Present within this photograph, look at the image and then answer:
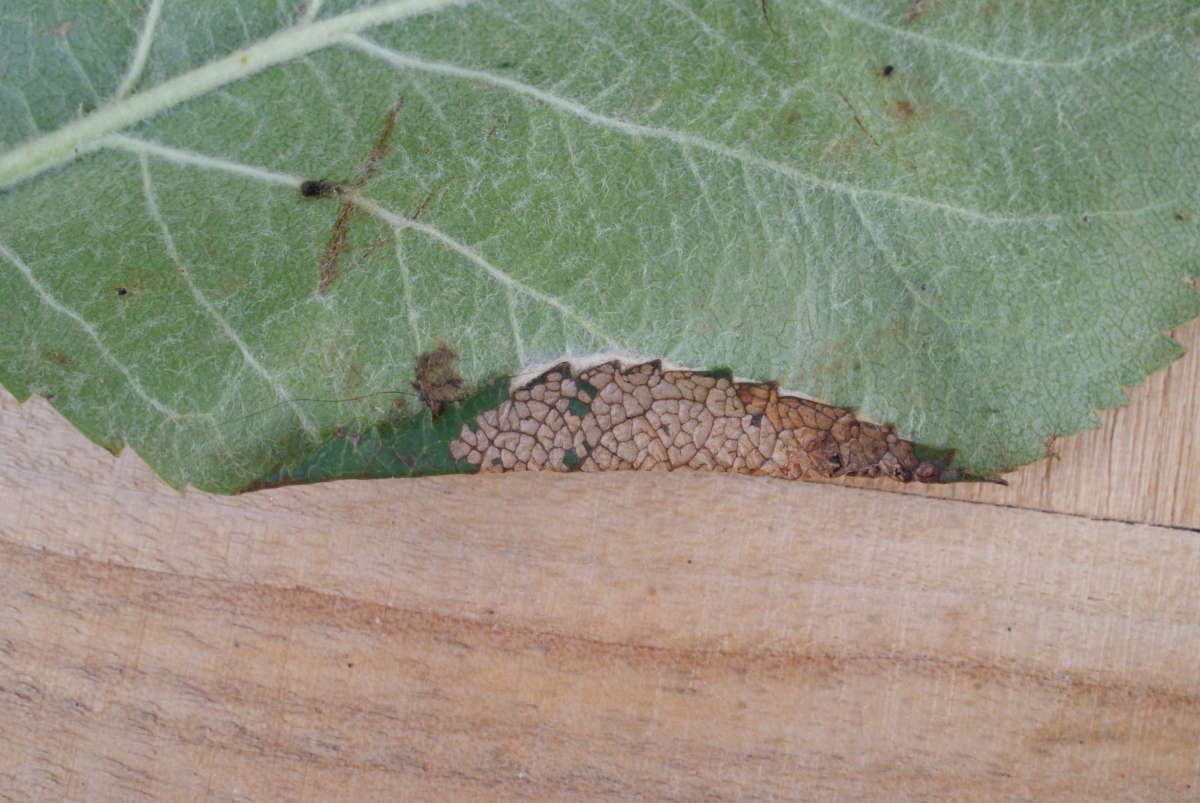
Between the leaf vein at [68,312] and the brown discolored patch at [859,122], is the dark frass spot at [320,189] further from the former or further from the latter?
the brown discolored patch at [859,122]

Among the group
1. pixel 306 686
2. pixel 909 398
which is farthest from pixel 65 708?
pixel 909 398

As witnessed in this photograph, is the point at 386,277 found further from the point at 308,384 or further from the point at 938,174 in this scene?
the point at 938,174

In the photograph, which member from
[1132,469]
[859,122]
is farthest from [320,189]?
[1132,469]

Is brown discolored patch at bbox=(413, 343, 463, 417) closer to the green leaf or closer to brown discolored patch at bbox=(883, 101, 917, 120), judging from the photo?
the green leaf

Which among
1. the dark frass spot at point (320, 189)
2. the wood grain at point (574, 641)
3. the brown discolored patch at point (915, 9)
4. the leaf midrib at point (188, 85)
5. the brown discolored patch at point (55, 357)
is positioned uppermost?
the brown discolored patch at point (915, 9)

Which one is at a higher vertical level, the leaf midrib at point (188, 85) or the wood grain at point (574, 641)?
the leaf midrib at point (188, 85)

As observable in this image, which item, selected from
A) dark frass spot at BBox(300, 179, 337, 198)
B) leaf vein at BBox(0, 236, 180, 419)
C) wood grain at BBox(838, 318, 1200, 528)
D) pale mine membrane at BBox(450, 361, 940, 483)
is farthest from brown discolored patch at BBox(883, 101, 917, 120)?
leaf vein at BBox(0, 236, 180, 419)

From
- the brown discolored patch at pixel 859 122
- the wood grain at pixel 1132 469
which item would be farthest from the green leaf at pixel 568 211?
the wood grain at pixel 1132 469
